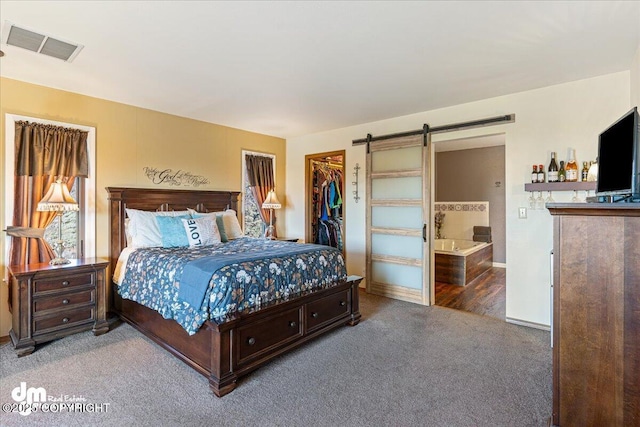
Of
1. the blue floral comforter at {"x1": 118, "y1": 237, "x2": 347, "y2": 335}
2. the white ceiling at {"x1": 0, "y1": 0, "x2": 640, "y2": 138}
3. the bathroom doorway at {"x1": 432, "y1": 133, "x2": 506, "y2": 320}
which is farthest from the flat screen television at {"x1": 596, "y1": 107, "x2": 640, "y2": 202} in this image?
the bathroom doorway at {"x1": 432, "y1": 133, "x2": 506, "y2": 320}

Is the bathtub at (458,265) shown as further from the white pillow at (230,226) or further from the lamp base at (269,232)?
the white pillow at (230,226)

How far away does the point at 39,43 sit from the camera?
2.39m

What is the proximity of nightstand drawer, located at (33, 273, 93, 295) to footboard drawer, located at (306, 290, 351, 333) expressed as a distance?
6.98ft

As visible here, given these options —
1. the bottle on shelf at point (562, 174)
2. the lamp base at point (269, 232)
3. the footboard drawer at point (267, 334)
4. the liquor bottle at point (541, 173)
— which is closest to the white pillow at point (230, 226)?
the lamp base at point (269, 232)

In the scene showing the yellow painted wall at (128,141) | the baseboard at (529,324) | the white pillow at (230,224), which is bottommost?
the baseboard at (529,324)

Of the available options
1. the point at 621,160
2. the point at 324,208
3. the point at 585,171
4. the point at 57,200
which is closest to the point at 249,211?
the point at 324,208

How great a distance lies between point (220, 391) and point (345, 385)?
2.78 ft

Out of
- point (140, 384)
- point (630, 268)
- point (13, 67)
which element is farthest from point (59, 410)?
point (630, 268)

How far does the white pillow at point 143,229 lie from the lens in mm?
3430

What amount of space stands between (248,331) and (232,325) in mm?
210

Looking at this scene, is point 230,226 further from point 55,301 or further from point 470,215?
point 470,215

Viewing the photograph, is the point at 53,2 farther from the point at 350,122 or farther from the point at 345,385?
the point at 350,122

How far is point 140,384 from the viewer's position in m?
2.29

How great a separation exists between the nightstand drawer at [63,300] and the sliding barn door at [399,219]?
331 cm
